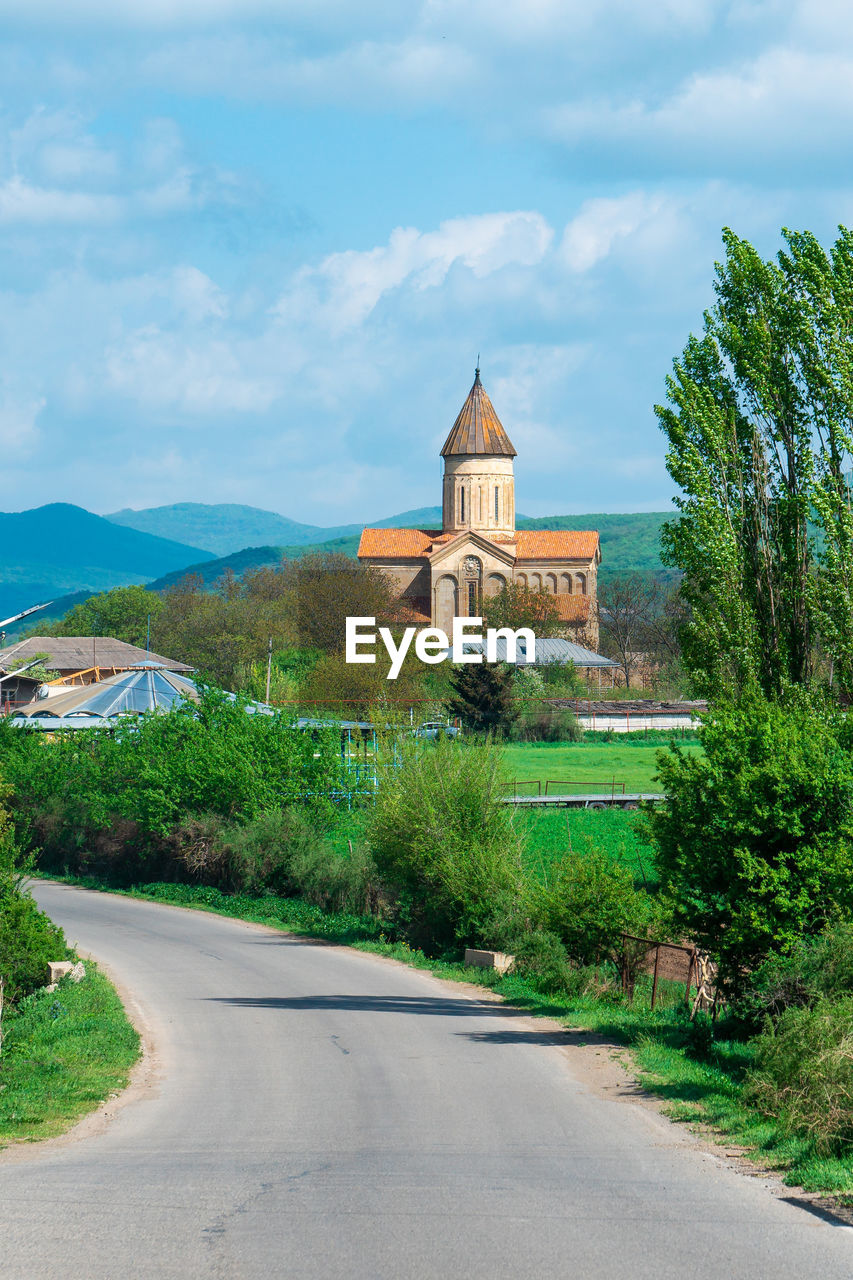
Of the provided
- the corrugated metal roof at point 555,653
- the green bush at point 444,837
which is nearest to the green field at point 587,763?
the corrugated metal roof at point 555,653

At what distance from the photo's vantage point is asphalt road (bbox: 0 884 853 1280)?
8.00 metres

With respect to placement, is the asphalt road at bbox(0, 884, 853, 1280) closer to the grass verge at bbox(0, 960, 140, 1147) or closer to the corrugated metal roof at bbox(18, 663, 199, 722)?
the grass verge at bbox(0, 960, 140, 1147)

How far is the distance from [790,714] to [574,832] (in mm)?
31483

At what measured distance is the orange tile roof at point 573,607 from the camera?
116 meters

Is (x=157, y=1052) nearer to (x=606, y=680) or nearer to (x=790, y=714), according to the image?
(x=790, y=714)

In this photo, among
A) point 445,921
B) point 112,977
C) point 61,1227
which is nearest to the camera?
point 61,1227

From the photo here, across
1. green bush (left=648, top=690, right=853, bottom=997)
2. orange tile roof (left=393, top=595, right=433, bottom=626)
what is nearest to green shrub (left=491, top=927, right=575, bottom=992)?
green bush (left=648, top=690, right=853, bottom=997)

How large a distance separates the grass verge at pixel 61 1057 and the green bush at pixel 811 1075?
663 cm

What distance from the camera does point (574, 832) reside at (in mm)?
48656

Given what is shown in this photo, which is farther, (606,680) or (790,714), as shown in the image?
(606,680)

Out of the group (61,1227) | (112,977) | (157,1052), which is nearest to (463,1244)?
(61,1227)

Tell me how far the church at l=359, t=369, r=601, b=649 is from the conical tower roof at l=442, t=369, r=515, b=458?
0.09 meters

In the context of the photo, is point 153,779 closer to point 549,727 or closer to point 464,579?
point 549,727

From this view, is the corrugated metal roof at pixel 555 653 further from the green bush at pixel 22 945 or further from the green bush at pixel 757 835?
the green bush at pixel 757 835
